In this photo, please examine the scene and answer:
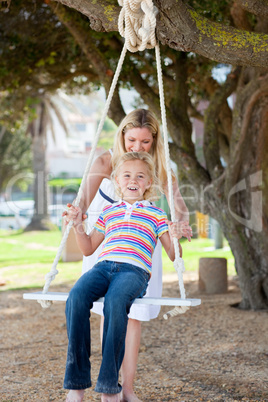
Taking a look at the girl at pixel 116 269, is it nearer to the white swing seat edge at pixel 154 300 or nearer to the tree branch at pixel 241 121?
the white swing seat edge at pixel 154 300

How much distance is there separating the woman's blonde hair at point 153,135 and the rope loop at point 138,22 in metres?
0.43

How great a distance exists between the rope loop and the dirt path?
222 cm

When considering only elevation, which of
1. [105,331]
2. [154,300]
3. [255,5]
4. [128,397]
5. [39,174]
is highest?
[39,174]

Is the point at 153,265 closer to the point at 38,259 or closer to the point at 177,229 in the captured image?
the point at 177,229

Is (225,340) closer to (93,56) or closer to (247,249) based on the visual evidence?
(247,249)

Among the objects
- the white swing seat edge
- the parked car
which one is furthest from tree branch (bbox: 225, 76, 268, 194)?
the parked car

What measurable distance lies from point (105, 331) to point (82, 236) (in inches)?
24.2

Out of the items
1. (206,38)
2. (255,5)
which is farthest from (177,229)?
(255,5)

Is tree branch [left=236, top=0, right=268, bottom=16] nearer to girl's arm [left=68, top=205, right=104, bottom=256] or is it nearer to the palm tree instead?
girl's arm [left=68, top=205, right=104, bottom=256]

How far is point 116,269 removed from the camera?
2.67 m

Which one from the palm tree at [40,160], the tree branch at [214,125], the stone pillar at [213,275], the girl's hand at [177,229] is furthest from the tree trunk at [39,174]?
the girl's hand at [177,229]

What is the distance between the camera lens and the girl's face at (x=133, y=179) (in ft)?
9.54

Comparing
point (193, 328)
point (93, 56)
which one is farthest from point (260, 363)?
point (93, 56)

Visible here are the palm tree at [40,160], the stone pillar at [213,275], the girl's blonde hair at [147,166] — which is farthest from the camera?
the palm tree at [40,160]
